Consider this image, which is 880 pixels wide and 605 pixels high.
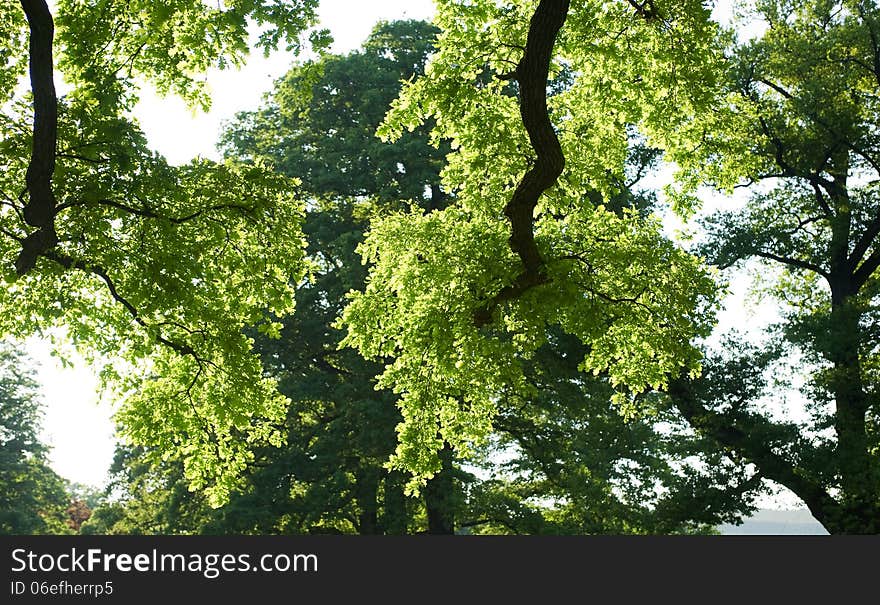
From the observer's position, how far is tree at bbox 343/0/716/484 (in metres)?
12.9

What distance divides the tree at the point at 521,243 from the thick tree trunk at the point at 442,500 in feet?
24.4

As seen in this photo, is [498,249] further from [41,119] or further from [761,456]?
[761,456]

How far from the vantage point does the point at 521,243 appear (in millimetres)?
12148

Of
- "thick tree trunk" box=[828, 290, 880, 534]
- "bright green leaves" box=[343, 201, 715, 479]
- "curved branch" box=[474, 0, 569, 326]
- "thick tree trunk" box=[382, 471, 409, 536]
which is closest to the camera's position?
"curved branch" box=[474, 0, 569, 326]

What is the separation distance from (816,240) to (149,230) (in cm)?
1578

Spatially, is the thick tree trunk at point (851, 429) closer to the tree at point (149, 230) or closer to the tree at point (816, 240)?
the tree at point (816, 240)

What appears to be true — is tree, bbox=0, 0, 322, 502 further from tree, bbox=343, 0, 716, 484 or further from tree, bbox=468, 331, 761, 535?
tree, bbox=468, 331, 761, 535

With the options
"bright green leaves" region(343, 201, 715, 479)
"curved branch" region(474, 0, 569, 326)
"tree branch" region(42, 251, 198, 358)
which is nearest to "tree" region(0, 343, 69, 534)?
"tree branch" region(42, 251, 198, 358)

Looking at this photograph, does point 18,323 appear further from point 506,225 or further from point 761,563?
point 761,563

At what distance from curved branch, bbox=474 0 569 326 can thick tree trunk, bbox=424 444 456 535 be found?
9.30m

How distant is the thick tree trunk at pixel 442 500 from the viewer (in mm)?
21547

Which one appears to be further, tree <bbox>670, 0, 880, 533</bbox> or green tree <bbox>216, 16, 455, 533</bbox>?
green tree <bbox>216, 16, 455, 533</bbox>

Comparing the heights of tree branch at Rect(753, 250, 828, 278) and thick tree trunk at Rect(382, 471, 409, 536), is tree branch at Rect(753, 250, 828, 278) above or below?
above

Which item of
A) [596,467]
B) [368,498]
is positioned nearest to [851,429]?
[596,467]
